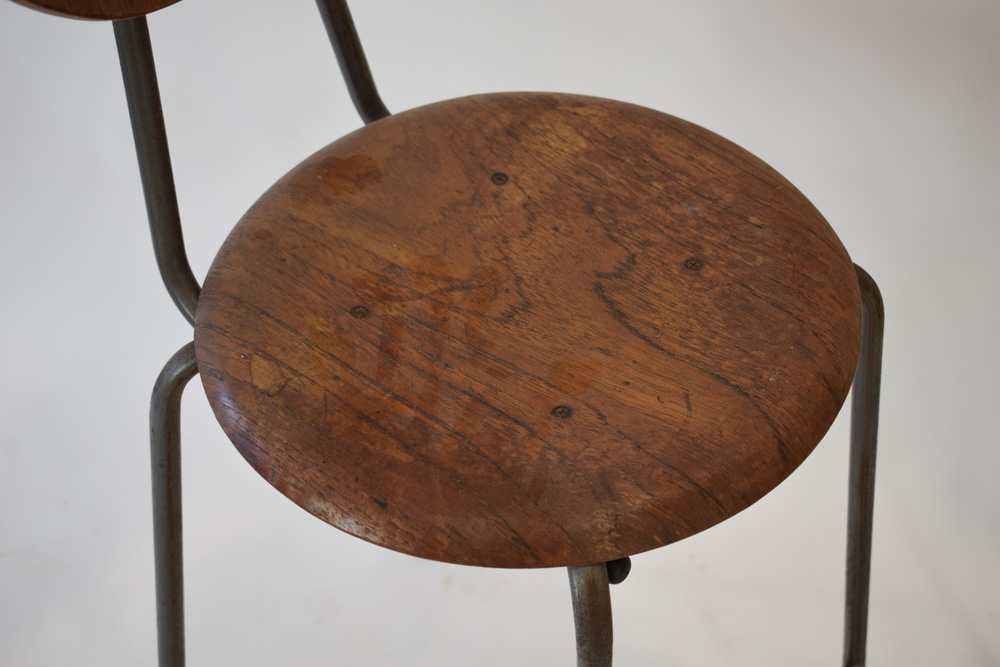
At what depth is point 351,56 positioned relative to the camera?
0.85 metres

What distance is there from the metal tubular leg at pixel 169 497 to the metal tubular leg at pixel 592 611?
0.28m

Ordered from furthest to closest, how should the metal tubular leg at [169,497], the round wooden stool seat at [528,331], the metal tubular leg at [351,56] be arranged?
1. the metal tubular leg at [351,56]
2. the metal tubular leg at [169,497]
3. the round wooden stool seat at [528,331]

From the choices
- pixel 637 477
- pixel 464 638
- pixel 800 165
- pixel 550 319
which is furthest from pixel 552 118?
pixel 800 165

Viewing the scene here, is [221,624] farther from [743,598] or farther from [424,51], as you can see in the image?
[424,51]

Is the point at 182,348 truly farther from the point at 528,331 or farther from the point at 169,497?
the point at 528,331

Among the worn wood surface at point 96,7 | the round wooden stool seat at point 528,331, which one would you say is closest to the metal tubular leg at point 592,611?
the round wooden stool seat at point 528,331

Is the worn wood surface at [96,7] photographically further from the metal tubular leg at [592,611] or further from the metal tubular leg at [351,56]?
the metal tubular leg at [592,611]

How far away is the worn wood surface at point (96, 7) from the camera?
1.99ft

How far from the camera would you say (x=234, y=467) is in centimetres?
130

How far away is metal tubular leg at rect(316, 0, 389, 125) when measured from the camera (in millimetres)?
836

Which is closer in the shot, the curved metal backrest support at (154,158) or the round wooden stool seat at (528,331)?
the round wooden stool seat at (528,331)

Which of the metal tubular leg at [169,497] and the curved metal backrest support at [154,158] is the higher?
the curved metal backrest support at [154,158]

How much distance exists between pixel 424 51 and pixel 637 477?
4.00 feet

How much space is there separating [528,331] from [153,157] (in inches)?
11.8
